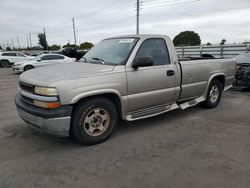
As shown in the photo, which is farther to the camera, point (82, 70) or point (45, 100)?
point (82, 70)

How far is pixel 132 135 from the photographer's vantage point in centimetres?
420

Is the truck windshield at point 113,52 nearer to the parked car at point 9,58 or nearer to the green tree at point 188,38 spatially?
the parked car at point 9,58

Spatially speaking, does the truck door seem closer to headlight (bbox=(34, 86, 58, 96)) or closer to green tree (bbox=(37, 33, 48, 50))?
headlight (bbox=(34, 86, 58, 96))

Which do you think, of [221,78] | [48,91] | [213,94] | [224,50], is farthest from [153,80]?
[224,50]

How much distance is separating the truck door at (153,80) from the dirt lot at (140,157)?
589 millimetres

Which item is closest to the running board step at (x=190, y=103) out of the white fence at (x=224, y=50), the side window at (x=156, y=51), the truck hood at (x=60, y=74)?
the side window at (x=156, y=51)

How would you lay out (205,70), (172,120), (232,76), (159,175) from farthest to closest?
(232,76), (205,70), (172,120), (159,175)

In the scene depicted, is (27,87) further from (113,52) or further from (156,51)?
(156,51)

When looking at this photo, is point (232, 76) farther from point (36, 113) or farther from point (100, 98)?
point (36, 113)

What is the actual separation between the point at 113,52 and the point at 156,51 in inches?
34.3

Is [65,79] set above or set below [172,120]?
above

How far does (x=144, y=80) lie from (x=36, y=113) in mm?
1912

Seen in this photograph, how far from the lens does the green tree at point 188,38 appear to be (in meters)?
51.3

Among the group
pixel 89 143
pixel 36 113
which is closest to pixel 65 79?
pixel 36 113
